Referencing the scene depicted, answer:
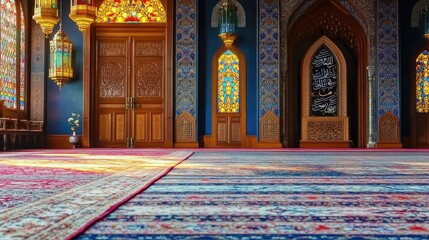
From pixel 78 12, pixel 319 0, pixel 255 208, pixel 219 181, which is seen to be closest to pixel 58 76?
pixel 78 12

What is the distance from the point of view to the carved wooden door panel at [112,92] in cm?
986

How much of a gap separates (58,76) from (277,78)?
3717 mm

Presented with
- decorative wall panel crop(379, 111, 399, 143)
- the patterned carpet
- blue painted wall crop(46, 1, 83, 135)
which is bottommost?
the patterned carpet

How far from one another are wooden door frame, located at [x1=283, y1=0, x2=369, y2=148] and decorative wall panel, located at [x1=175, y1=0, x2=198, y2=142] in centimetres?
167

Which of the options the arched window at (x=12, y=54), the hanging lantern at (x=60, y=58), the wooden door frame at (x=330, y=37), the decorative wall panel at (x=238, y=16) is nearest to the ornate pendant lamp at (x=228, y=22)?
the decorative wall panel at (x=238, y=16)

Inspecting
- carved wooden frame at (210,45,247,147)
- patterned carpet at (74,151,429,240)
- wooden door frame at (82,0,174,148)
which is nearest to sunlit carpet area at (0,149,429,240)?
patterned carpet at (74,151,429,240)

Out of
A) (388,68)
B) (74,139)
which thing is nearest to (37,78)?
(74,139)

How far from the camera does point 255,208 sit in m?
1.75

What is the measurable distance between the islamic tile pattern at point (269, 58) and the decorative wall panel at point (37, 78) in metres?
3.75

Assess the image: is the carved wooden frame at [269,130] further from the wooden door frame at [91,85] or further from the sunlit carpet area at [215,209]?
the sunlit carpet area at [215,209]

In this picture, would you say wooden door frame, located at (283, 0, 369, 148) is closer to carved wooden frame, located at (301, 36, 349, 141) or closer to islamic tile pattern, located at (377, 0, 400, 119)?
carved wooden frame, located at (301, 36, 349, 141)

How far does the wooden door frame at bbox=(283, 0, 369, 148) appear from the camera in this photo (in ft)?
33.0

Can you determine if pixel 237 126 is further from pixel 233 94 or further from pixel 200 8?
pixel 200 8

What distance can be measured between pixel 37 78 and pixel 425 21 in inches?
266
